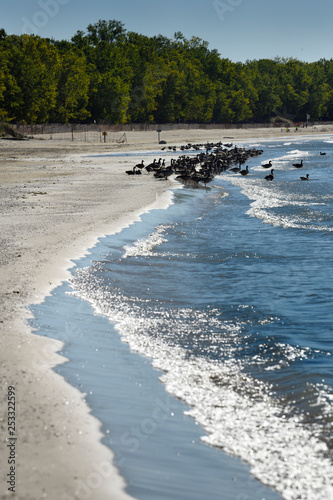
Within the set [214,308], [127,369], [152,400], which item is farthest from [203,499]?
[214,308]

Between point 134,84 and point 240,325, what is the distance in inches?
4800

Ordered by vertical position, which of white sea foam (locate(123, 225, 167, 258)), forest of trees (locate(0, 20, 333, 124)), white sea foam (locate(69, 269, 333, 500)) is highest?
forest of trees (locate(0, 20, 333, 124))

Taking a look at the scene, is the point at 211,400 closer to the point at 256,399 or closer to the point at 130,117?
the point at 256,399

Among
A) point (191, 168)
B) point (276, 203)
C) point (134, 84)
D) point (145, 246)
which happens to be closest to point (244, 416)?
point (145, 246)

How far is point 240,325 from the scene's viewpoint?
8.96m

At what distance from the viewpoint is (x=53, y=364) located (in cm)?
658

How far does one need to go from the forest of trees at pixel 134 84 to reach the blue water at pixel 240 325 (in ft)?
238

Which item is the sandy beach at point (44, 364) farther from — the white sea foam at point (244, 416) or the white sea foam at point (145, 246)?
the white sea foam at point (244, 416)

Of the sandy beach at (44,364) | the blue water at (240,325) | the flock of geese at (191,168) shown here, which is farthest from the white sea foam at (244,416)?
the flock of geese at (191,168)

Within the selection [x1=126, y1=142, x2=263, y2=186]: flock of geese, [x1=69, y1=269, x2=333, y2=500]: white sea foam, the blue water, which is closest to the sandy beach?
the blue water

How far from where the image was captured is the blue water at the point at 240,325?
532 centimetres

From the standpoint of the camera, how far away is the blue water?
5.32 metres

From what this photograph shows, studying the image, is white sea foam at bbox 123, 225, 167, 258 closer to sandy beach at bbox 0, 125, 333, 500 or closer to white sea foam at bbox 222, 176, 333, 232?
sandy beach at bbox 0, 125, 333, 500

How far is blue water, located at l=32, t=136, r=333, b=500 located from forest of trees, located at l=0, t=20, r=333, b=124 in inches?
2856
